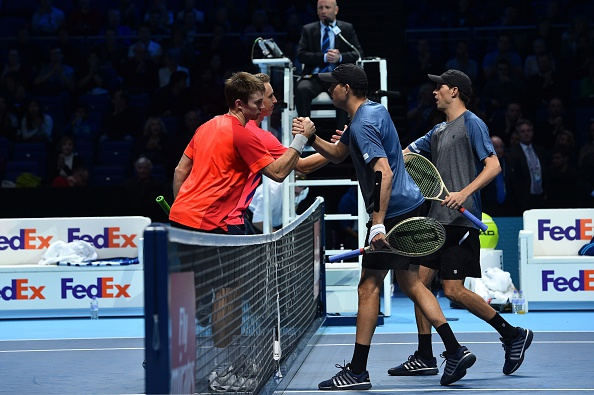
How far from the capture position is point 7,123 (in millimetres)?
15781

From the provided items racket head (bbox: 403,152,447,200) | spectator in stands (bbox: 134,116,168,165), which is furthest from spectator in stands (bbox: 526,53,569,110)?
racket head (bbox: 403,152,447,200)

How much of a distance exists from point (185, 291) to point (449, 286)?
3.36 meters

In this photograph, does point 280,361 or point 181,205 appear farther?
point 280,361

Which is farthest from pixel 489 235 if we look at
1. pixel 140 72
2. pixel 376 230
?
pixel 140 72

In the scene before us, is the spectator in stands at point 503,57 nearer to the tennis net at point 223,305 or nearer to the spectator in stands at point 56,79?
the spectator in stands at point 56,79

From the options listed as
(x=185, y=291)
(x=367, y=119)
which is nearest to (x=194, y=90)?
(x=367, y=119)

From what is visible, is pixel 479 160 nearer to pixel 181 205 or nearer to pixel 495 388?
pixel 495 388

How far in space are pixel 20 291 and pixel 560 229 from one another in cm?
588

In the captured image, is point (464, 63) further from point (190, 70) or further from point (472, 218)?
point (472, 218)

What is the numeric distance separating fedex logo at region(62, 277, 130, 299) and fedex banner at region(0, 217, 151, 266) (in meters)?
0.55

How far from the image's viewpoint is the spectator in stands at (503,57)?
15498 millimetres

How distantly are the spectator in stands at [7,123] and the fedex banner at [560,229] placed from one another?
26.8ft

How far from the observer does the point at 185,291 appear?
4008mm

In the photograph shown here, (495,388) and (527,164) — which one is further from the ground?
(527,164)
